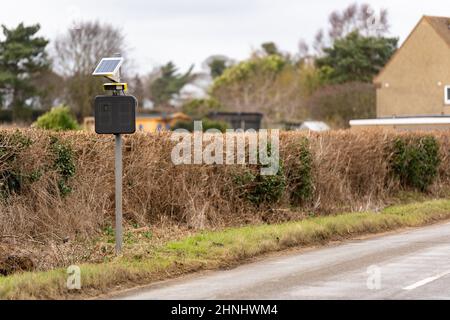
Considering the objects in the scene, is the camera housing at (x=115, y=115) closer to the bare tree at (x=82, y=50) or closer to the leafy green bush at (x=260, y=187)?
the leafy green bush at (x=260, y=187)

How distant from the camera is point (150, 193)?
59.6 feet

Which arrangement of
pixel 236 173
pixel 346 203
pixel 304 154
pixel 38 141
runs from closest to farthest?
pixel 38 141 → pixel 236 173 → pixel 304 154 → pixel 346 203

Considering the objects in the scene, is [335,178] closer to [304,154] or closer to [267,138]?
[304,154]

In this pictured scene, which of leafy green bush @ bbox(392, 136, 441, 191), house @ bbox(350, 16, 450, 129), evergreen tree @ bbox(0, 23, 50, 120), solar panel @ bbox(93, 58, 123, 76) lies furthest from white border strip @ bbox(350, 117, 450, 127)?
solar panel @ bbox(93, 58, 123, 76)

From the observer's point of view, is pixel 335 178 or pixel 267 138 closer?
pixel 267 138

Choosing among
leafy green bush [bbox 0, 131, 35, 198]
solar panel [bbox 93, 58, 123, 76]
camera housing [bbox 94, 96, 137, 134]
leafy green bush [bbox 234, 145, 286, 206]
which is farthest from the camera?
leafy green bush [bbox 234, 145, 286, 206]

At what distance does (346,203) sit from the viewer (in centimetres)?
2261

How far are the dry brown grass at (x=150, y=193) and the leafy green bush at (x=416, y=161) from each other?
1.21 meters

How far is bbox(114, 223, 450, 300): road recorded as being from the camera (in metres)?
11.1

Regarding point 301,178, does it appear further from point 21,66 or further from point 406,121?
point 21,66

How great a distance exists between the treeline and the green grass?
114ft

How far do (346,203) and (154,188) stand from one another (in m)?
6.60

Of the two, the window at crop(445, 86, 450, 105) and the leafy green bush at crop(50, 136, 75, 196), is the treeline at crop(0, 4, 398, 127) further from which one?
the leafy green bush at crop(50, 136, 75, 196)

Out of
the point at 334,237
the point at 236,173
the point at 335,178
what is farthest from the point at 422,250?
the point at 335,178
